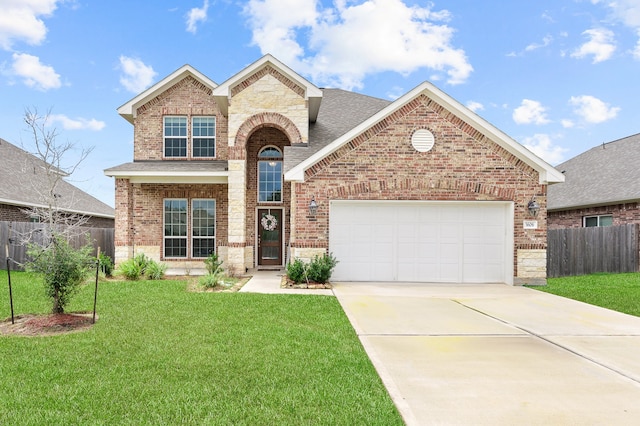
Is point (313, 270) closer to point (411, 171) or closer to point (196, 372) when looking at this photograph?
point (411, 171)

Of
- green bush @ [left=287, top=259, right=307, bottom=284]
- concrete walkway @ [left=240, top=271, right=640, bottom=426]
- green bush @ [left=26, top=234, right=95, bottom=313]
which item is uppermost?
green bush @ [left=26, top=234, right=95, bottom=313]

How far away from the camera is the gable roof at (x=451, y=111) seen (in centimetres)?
1165

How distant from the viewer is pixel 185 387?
4.15 metres

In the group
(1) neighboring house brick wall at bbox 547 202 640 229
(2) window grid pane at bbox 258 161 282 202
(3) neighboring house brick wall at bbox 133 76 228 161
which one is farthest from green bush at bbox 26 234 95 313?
(1) neighboring house brick wall at bbox 547 202 640 229

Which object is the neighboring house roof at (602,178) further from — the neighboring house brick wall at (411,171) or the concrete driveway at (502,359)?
the concrete driveway at (502,359)

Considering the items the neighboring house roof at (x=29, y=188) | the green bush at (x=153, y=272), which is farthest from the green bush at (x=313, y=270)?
the neighboring house roof at (x=29, y=188)

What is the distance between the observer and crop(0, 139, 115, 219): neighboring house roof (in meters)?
18.2

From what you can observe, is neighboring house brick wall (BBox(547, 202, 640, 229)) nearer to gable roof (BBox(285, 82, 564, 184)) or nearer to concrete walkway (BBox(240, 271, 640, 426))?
gable roof (BBox(285, 82, 564, 184))

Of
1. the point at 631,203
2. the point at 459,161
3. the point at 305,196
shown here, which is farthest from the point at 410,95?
the point at 631,203

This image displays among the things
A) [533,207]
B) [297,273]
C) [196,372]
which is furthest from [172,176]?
[533,207]

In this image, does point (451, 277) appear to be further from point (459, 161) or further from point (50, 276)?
point (50, 276)

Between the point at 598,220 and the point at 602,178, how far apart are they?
2.34 metres

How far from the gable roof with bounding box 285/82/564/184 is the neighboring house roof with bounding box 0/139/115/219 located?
10345 millimetres

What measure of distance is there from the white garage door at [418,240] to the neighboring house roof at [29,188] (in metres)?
11.3
